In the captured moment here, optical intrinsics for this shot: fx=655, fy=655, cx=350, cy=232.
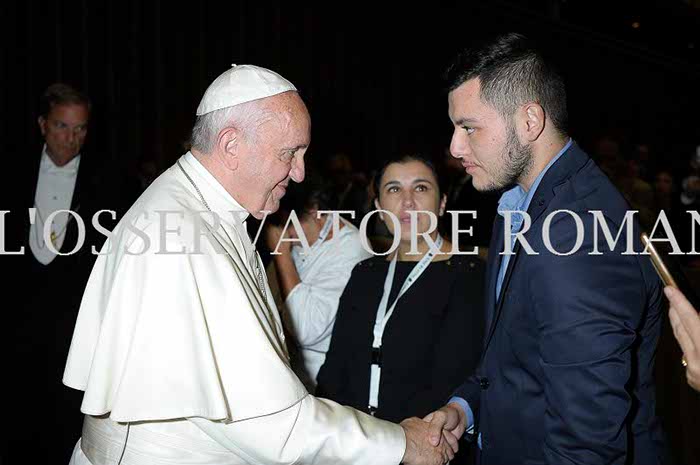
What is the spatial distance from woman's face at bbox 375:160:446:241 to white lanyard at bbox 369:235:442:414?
0.84ft

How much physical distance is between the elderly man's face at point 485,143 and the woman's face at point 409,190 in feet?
3.68

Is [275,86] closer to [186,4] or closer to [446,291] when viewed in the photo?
[446,291]

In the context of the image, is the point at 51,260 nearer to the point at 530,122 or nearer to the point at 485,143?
the point at 485,143

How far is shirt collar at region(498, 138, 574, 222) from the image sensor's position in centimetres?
182

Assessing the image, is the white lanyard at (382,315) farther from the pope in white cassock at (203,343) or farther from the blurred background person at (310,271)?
the pope in white cassock at (203,343)

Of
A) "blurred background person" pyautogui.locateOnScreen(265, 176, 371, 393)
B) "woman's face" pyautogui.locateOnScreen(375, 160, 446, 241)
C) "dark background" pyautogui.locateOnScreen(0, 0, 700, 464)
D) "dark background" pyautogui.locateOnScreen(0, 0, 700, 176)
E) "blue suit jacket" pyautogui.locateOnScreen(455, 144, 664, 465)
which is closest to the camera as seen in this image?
"blue suit jacket" pyautogui.locateOnScreen(455, 144, 664, 465)

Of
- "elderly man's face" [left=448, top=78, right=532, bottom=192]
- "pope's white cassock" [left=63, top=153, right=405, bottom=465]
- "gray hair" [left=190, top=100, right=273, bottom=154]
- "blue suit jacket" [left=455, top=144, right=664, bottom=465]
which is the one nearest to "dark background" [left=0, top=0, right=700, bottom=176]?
"gray hair" [left=190, top=100, right=273, bottom=154]

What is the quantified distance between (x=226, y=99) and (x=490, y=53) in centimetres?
79

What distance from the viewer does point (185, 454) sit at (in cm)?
175

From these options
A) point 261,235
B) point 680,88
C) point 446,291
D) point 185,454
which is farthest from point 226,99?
point 680,88

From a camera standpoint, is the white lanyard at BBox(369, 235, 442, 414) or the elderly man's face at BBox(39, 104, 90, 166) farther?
the elderly man's face at BBox(39, 104, 90, 166)

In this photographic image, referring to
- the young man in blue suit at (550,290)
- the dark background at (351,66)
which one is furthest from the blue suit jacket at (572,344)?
the dark background at (351,66)

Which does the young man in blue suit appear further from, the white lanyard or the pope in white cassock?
the white lanyard

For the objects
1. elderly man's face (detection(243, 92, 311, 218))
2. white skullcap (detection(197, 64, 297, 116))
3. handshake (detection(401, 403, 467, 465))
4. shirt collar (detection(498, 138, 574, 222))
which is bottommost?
handshake (detection(401, 403, 467, 465))
